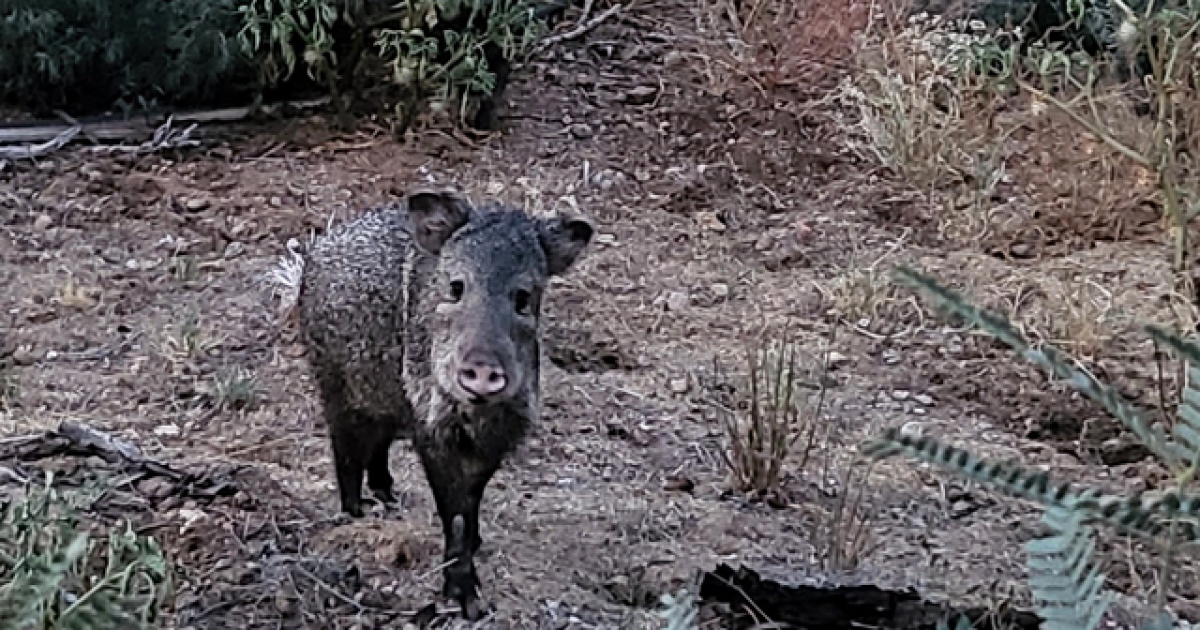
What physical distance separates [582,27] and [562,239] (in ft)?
13.3

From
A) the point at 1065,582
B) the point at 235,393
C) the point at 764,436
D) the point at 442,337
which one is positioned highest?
the point at 1065,582

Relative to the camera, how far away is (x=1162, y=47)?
509 cm

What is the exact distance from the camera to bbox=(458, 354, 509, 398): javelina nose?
3.00m

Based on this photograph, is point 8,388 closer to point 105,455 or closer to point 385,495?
point 105,455

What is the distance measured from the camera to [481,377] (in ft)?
9.86

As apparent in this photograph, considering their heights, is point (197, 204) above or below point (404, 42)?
below

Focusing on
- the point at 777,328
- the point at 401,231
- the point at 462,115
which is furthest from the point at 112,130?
the point at 401,231

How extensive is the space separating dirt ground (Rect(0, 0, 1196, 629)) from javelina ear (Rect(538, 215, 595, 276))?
22.4 inches

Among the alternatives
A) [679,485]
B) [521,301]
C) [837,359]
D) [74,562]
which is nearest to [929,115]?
[837,359]

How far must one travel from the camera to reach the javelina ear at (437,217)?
337cm

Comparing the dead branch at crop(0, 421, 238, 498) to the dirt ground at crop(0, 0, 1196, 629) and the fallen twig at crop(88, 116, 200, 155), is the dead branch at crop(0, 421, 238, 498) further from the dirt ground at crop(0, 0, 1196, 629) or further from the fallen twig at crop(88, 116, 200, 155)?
the fallen twig at crop(88, 116, 200, 155)

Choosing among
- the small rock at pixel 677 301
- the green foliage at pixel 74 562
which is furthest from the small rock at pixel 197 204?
the green foliage at pixel 74 562

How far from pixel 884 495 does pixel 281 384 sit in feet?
4.83

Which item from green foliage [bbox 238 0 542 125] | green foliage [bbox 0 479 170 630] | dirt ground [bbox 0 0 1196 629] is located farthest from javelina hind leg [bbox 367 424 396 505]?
green foliage [bbox 238 0 542 125]
